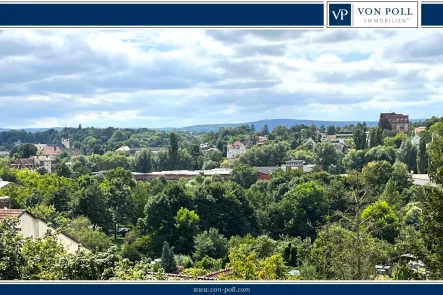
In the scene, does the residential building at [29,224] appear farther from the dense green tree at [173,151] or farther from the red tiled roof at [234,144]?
the red tiled roof at [234,144]

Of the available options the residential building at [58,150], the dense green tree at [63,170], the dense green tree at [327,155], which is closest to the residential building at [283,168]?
the dense green tree at [327,155]

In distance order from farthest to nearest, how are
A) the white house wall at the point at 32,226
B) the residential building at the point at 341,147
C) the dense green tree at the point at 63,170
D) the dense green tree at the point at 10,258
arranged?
1. the residential building at the point at 341,147
2. the dense green tree at the point at 63,170
3. the white house wall at the point at 32,226
4. the dense green tree at the point at 10,258

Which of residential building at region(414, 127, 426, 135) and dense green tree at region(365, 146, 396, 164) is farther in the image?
dense green tree at region(365, 146, 396, 164)

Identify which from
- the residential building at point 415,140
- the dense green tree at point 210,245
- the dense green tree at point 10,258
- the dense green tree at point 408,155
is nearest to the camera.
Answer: the dense green tree at point 10,258

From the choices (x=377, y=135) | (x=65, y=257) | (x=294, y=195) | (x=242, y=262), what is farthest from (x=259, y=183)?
(x=65, y=257)

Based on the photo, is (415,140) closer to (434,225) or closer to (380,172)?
(380,172)

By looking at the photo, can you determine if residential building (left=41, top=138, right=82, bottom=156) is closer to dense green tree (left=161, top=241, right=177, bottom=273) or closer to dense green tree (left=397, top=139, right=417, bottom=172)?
dense green tree (left=397, top=139, right=417, bottom=172)

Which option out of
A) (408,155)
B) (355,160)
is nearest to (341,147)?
(355,160)

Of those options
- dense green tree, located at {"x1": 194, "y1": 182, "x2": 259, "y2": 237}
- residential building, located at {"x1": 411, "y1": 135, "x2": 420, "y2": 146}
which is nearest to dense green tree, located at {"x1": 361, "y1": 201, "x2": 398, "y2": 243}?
dense green tree, located at {"x1": 194, "y1": 182, "x2": 259, "y2": 237}

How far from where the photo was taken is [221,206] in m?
25.0

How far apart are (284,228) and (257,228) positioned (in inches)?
43.8

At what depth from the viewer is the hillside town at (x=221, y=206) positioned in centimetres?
852

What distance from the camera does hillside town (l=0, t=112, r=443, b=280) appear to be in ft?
28.0

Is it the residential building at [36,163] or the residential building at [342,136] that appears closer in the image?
the residential building at [36,163]
